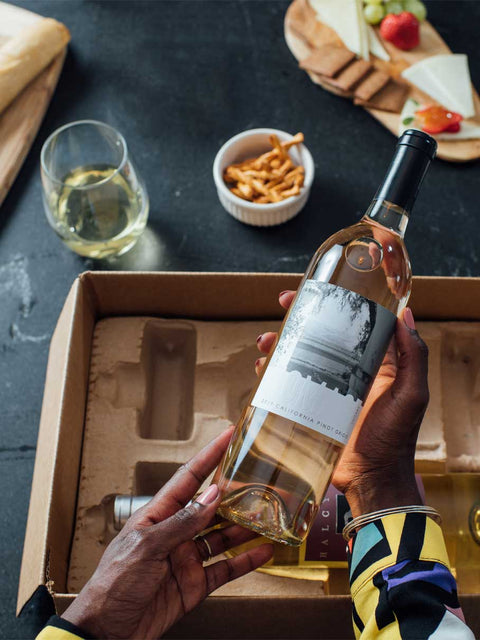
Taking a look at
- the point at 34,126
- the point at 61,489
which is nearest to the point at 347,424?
the point at 61,489

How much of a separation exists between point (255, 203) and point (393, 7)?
540 millimetres

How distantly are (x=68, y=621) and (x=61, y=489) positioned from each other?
207 millimetres

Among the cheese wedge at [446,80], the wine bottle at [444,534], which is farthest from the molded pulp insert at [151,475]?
the cheese wedge at [446,80]

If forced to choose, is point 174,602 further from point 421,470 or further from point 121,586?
point 421,470

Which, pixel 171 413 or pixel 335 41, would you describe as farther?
pixel 335 41

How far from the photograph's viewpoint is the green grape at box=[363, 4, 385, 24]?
129 centimetres

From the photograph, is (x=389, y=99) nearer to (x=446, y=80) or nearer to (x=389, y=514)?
(x=446, y=80)

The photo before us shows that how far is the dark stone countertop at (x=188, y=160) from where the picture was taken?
1.08 meters

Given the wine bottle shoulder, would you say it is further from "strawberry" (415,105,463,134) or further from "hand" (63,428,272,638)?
"strawberry" (415,105,463,134)

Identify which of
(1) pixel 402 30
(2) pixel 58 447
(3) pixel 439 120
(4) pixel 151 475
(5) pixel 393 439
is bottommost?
(4) pixel 151 475

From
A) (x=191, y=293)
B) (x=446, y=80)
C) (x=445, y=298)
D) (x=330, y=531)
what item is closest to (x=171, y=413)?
(x=191, y=293)

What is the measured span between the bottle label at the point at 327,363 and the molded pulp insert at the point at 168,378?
13.4 inches

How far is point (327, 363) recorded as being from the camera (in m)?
0.64

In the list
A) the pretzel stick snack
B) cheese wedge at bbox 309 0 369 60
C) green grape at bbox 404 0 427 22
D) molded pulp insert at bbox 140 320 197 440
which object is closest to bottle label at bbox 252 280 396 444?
molded pulp insert at bbox 140 320 197 440
